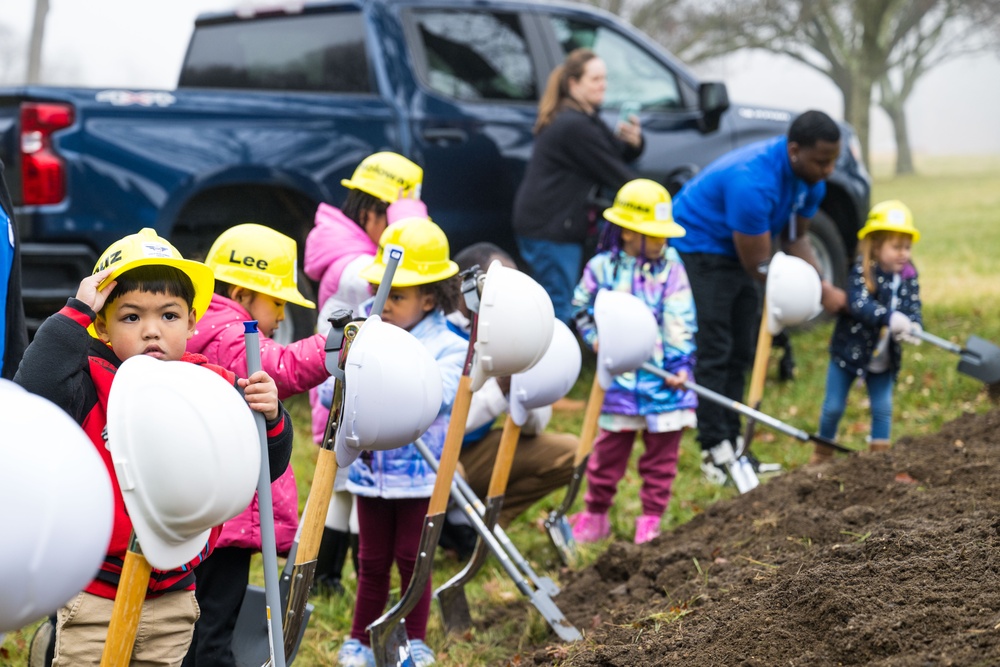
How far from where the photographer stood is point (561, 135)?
6434mm

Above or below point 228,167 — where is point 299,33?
above

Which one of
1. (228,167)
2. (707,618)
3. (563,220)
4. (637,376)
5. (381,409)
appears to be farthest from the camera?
(563,220)

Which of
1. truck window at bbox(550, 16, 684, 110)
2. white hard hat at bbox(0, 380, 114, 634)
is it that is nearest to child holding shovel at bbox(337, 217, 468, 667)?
white hard hat at bbox(0, 380, 114, 634)

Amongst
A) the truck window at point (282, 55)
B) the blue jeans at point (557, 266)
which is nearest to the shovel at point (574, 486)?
the blue jeans at point (557, 266)

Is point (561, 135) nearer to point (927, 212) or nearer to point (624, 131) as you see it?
point (624, 131)

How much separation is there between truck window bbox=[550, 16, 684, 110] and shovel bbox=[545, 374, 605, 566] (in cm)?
354

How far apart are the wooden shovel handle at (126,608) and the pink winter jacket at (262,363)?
0.71 m

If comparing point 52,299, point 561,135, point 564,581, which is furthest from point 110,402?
point 561,135

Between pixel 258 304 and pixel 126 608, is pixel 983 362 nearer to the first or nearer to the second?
pixel 258 304

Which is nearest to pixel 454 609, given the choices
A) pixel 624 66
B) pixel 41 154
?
pixel 41 154

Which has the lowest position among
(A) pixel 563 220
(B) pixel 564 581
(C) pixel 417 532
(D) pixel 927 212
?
(D) pixel 927 212

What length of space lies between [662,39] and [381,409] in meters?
29.2

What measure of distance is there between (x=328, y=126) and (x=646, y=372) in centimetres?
249

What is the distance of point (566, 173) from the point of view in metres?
6.55
